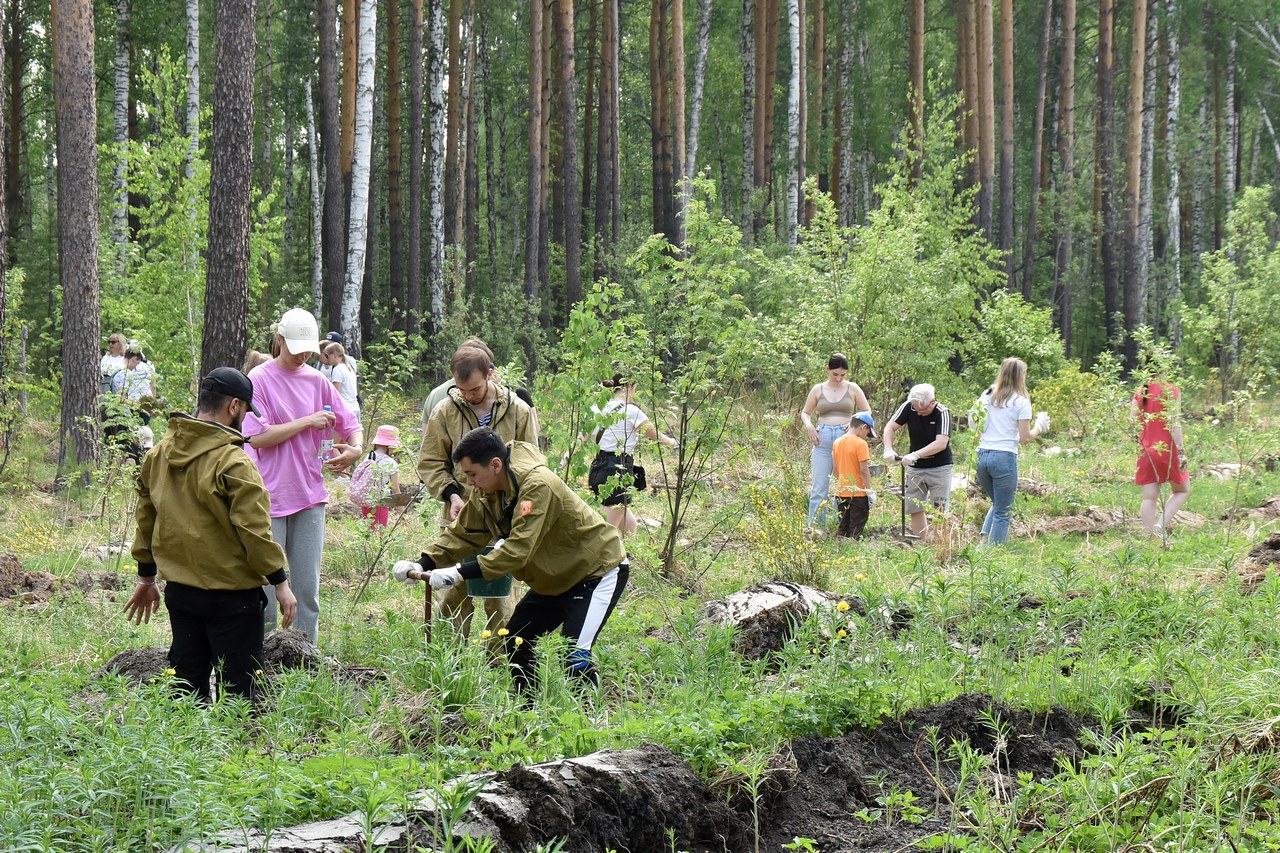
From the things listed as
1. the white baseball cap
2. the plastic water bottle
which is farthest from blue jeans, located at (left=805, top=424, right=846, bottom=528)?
the white baseball cap

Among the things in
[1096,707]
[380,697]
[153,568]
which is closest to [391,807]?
[380,697]

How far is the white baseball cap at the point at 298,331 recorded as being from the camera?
219 inches

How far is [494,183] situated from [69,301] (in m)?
31.5

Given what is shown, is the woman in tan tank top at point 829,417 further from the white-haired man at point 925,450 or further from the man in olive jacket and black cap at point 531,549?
the man in olive jacket and black cap at point 531,549

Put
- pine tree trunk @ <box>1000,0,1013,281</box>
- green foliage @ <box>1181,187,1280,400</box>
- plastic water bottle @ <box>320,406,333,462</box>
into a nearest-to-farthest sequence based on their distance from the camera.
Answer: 1. plastic water bottle @ <box>320,406,333,462</box>
2. green foliage @ <box>1181,187,1280,400</box>
3. pine tree trunk @ <box>1000,0,1013,281</box>

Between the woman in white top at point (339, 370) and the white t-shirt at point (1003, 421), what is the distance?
18.5ft

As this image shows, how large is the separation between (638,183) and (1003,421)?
3242cm

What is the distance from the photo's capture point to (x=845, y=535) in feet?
33.3

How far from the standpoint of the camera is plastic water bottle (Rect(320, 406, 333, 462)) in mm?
5907

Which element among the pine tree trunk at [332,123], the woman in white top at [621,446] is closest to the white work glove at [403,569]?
the woman in white top at [621,446]

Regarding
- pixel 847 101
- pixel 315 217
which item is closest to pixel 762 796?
pixel 315 217

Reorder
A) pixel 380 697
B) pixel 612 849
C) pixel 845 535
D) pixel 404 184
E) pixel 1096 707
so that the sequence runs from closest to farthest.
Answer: pixel 612 849, pixel 380 697, pixel 1096 707, pixel 845 535, pixel 404 184

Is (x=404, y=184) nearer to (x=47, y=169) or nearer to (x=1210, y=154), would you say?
(x=47, y=169)

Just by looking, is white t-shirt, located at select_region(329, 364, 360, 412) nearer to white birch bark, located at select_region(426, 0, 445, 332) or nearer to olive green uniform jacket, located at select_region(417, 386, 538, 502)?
olive green uniform jacket, located at select_region(417, 386, 538, 502)
